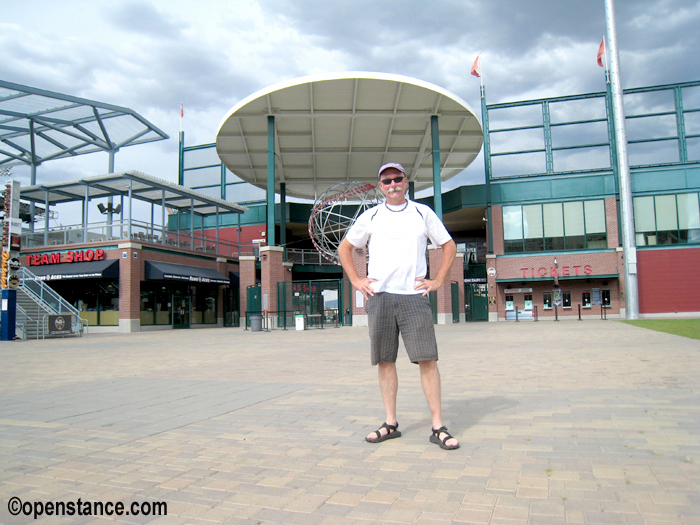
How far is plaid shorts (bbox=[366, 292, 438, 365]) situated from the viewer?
3816 mm

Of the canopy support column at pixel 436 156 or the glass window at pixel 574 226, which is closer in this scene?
the canopy support column at pixel 436 156

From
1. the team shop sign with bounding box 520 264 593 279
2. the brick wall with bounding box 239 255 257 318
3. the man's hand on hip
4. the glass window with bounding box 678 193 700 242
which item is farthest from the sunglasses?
the glass window with bounding box 678 193 700 242

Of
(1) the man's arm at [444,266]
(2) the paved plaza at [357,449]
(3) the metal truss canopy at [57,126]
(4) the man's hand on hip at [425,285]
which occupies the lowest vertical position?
(2) the paved plaza at [357,449]

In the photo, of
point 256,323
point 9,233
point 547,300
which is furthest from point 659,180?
point 9,233

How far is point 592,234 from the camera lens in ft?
113

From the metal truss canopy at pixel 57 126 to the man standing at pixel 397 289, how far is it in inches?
1034

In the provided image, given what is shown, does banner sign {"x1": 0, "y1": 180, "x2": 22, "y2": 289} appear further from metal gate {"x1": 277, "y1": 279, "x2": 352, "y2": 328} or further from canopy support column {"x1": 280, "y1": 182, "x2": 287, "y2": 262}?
canopy support column {"x1": 280, "y1": 182, "x2": 287, "y2": 262}

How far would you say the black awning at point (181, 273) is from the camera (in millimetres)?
27750

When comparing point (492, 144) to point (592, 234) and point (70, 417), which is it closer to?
point (592, 234)

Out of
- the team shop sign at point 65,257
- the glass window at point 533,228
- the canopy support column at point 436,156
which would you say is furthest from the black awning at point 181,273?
the glass window at point 533,228

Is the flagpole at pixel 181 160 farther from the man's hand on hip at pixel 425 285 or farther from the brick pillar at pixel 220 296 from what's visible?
the man's hand on hip at pixel 425 285

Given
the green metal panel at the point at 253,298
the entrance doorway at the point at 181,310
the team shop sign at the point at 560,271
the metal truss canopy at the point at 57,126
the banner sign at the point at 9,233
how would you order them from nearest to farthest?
the banner sign at the point at 9,233, the metal truss canopy at the point at 57,126, the green metal panel at the point at 253,298, the entrance doorway at the point at 181,310, the team shop sign at the point at 560,271

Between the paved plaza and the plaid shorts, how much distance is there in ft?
2.18

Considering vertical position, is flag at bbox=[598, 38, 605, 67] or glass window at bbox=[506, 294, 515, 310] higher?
flag at bbox=[598, 38, 605, 67]
